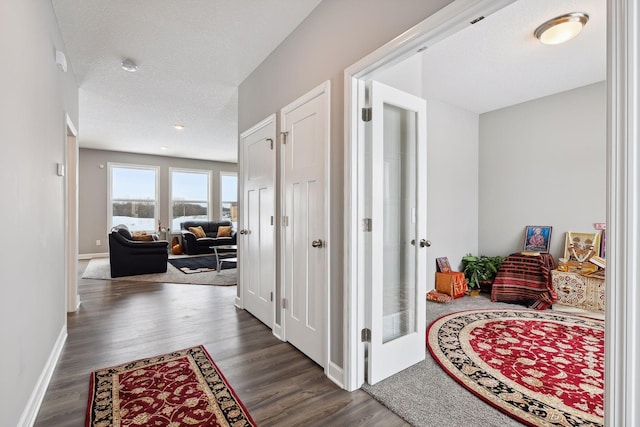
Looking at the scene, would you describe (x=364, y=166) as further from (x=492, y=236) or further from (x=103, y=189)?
(x=103, y=189)

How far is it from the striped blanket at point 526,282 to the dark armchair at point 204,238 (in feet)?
21.6

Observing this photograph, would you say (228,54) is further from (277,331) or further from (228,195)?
(228,195)

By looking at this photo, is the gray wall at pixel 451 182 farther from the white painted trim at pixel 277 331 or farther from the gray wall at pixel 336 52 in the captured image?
the white painted trim at pixel 277 331

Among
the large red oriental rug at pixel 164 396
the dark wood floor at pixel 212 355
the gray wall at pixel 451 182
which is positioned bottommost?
the dark wood floor at pixel 212 355

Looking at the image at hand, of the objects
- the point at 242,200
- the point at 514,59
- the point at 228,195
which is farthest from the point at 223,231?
the point at 514,59

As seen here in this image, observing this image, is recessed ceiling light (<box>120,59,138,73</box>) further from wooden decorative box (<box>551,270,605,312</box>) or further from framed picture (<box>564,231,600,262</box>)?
framed picture (<box>564,231,600,262</box>)

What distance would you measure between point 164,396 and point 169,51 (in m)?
2.96

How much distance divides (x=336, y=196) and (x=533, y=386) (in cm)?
179

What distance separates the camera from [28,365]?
168cm

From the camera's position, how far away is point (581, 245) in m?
3.76

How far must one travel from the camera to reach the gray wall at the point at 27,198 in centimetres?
138

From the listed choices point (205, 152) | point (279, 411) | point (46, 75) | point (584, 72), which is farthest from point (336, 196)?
point (205, 152)

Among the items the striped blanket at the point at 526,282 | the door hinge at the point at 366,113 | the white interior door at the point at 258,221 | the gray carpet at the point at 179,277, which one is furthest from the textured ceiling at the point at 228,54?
the gray carpet at the point at 179,277

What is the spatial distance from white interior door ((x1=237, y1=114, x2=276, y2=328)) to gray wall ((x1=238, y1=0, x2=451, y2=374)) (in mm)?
473
